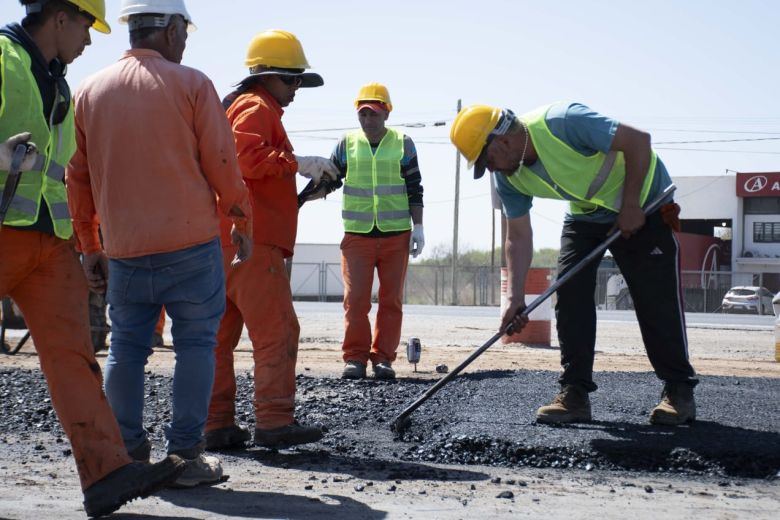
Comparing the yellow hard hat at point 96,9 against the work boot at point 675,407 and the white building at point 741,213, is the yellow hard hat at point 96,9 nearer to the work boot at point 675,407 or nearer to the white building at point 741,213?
the work boot at point 675,407

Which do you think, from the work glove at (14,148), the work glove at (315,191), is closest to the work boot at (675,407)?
the work glove at (315,191)

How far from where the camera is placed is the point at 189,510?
13.8 ft

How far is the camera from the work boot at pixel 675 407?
5.93 metres

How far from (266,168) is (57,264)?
1.56m

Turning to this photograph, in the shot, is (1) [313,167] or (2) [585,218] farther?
(2) [585,218]

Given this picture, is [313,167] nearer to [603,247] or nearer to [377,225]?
[603,247]

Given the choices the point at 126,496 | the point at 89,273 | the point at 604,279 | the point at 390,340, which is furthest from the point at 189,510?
the point at 604,279

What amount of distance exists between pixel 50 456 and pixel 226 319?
3.76 ft

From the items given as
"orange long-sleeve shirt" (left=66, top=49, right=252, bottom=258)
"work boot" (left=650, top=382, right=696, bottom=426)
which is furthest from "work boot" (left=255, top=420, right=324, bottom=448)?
"work boot" (left=650, top=382, right=696, bottom=426)

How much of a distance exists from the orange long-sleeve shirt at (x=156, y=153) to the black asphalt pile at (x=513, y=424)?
62.1 inches

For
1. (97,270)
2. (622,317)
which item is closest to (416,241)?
(97,270)

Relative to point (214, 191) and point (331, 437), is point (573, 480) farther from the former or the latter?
point (214, 191)

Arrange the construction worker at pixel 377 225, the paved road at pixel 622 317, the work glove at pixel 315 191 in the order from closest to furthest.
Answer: the work glove at pixel 315 191 → the construction worker at pixel 377 225 → the paved road at pixel 622 317

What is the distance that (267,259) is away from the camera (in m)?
5.35
